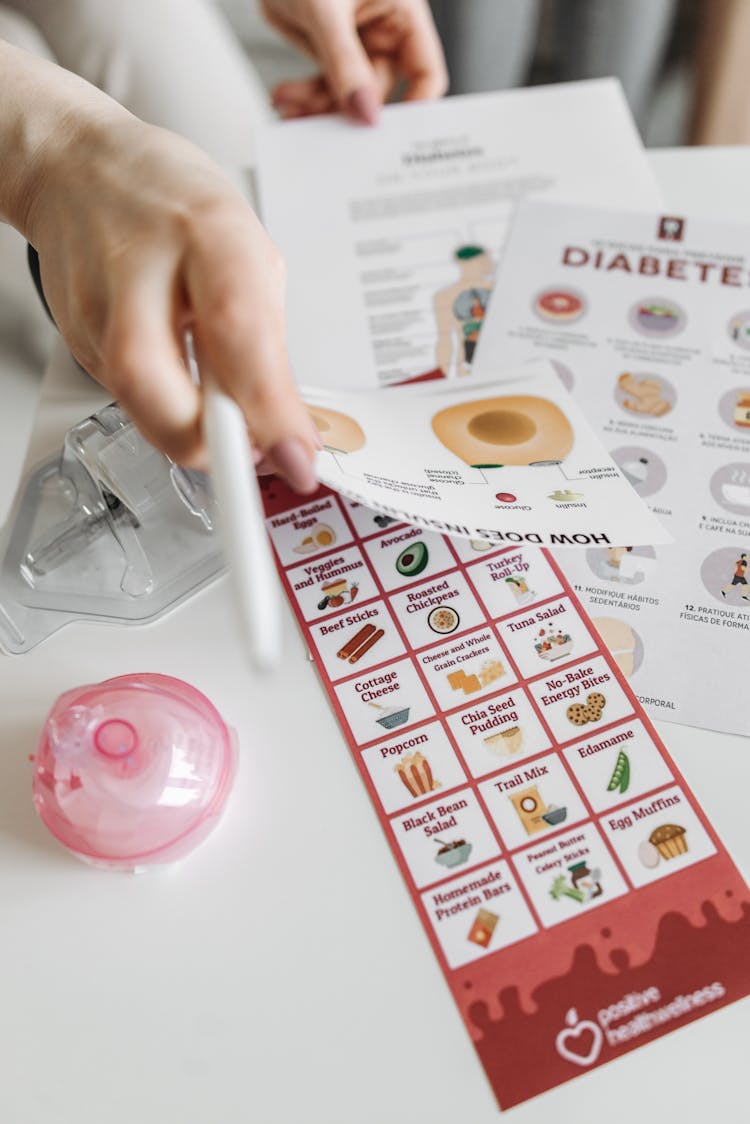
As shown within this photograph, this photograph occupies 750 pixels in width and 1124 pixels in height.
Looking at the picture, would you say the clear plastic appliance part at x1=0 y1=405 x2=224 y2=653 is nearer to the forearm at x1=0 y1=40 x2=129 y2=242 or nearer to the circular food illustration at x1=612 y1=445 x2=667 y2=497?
the forearm at x1=0 y1=40 x2=129 y2=242

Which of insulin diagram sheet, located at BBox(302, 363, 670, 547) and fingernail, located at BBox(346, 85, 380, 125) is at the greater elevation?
fingernail, located at BBox(346, 85, 380, 125)

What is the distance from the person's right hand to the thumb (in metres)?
0.35

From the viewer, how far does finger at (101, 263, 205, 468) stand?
1.23 ft

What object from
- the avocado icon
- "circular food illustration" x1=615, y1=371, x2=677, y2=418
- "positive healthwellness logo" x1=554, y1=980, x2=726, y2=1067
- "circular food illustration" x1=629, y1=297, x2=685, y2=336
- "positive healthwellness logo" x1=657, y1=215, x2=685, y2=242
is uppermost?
"positive healthwellness logo" x1=657, y1=215, x2=685, y2=242

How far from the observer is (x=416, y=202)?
0.71 metres

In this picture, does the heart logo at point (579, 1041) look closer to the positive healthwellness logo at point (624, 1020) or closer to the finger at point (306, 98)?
the positive healthwellness logo at point (624, 1020)

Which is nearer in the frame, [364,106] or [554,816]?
[554,816]

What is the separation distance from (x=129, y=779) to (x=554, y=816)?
0.67ft

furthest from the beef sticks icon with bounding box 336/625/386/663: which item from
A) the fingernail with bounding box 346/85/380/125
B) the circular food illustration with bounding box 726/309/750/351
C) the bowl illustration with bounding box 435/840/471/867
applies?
the fingernail with bounding box 346/85/380/125

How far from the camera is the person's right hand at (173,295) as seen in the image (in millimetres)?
377

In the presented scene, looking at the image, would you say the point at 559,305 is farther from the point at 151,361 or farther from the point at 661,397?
the point at 151,361

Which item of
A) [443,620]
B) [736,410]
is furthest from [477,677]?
[736,410]

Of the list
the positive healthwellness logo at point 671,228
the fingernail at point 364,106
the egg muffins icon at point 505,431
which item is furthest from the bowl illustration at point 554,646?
the fingernail at point 364,106

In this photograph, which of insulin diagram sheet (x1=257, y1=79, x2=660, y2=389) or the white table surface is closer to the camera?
the white table surface
